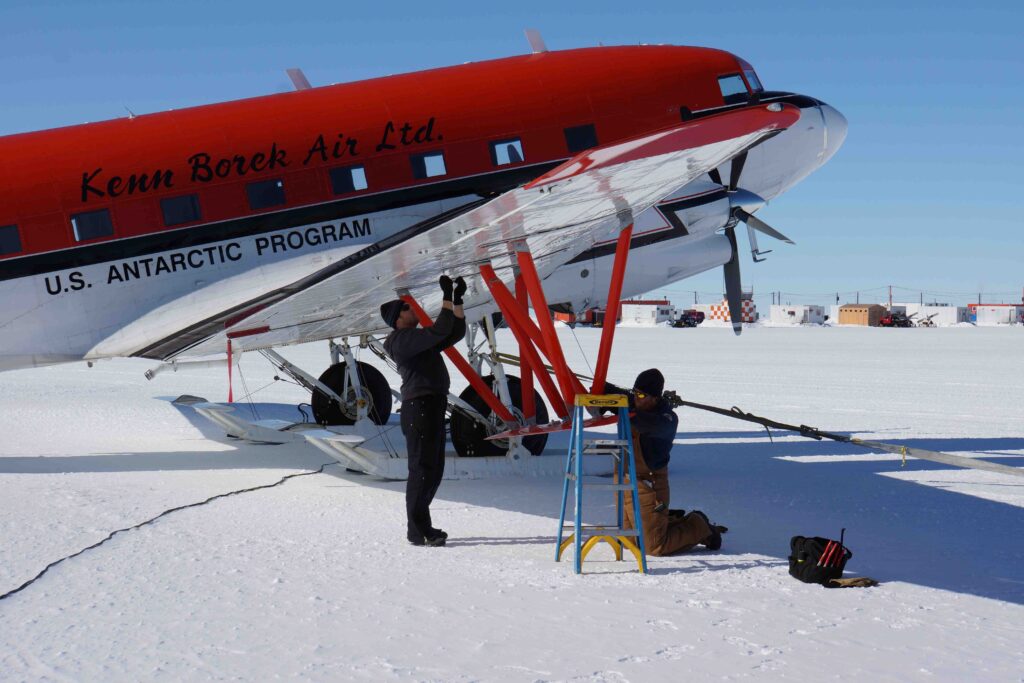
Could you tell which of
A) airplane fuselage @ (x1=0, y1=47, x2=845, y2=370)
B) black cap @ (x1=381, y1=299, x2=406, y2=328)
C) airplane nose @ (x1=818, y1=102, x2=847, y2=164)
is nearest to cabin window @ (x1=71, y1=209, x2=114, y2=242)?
airplane fuselage @ (x1=0, y1=47, x2=845, y2=370)

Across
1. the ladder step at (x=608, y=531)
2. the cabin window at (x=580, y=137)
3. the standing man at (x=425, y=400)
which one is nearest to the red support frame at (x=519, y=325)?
the standing man at (x=425, y=400)

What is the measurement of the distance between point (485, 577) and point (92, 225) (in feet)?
22.6

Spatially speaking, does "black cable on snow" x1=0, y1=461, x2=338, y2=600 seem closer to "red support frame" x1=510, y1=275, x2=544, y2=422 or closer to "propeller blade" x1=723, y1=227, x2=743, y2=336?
"red support frame" x1=510, y1=275, x2=544, y2=422

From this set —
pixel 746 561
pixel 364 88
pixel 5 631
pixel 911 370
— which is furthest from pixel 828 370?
pixel 5 631

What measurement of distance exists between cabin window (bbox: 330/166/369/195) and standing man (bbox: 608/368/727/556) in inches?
198

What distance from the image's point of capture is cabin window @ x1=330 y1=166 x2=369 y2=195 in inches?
434

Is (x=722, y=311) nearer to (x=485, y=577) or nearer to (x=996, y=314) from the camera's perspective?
(x=996, y=314)

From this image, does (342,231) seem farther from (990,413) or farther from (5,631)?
(990,413)

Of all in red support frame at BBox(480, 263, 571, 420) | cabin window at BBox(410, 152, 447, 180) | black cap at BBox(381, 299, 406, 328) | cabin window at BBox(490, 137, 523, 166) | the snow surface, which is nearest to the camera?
the snow surface

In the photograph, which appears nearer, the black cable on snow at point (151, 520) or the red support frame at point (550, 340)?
the black cable on snow at point (151, 520)

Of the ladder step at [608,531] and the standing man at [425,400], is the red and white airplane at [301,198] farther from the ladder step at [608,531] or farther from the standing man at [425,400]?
the ladder step at [608,531]

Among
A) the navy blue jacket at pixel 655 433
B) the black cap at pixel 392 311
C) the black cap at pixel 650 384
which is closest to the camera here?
the navy blue jacket at pixel 655 433

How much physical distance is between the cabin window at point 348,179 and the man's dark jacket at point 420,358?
11.9ft

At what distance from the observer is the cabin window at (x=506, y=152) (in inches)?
447
